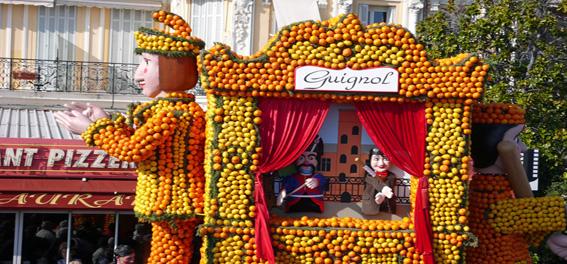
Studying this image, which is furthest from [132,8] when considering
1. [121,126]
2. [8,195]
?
[121,126]

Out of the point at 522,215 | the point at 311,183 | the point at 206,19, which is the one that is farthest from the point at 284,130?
the point at 206,19

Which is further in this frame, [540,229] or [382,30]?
[540,229]

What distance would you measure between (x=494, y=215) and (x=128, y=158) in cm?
433

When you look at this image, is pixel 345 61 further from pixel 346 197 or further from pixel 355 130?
pixel 346 197

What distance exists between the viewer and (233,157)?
12734 millimetres

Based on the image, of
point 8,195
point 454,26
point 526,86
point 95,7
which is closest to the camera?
point 8,195

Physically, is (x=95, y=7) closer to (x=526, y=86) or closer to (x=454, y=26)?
(x=454, y=26)

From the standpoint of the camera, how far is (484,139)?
13.9 m

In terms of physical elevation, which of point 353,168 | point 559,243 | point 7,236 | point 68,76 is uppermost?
point 68,76

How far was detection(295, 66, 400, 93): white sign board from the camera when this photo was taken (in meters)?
12.8

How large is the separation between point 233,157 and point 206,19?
12.3 metres

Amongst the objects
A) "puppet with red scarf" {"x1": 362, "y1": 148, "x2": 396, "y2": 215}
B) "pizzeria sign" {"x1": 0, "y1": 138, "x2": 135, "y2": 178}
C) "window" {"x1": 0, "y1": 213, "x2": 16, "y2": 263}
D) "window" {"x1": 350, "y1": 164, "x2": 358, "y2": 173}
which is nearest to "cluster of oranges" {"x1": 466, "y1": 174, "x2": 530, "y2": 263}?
"puppet with red scarf" {"x1": 362, "y1": 148, "x2": 396, "y2": 215}

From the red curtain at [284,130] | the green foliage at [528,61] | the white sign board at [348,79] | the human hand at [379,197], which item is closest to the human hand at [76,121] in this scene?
the red curtain at [284,130]

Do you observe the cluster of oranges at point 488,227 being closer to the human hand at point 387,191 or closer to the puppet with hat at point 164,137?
the human hand at point 387,191
